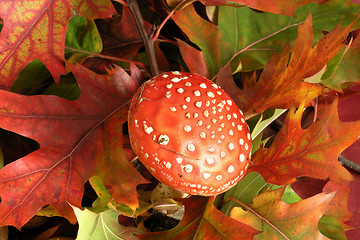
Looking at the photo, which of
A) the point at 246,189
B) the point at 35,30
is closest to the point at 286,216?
the point at 246,189

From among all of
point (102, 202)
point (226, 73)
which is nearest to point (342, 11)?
point (226, 73)

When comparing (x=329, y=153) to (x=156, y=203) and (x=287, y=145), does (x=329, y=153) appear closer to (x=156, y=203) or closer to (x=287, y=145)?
(x=287, y=145)

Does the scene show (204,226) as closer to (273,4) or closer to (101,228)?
(101,228)

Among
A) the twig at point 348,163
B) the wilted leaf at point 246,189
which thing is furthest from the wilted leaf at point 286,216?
the twig at point 348,163

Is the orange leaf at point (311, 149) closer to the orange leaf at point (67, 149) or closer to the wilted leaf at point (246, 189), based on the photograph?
the wilted leaf at point (246, 189)

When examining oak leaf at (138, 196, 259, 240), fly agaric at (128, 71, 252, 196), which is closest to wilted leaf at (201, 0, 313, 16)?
fly agaric at (128, 71, 252, 196)

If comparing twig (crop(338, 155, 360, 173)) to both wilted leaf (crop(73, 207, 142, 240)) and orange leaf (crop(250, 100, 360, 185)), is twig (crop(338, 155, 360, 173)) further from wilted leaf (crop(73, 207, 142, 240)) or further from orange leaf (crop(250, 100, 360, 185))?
wilted leaf (crop(73, 207, 142, 240))
